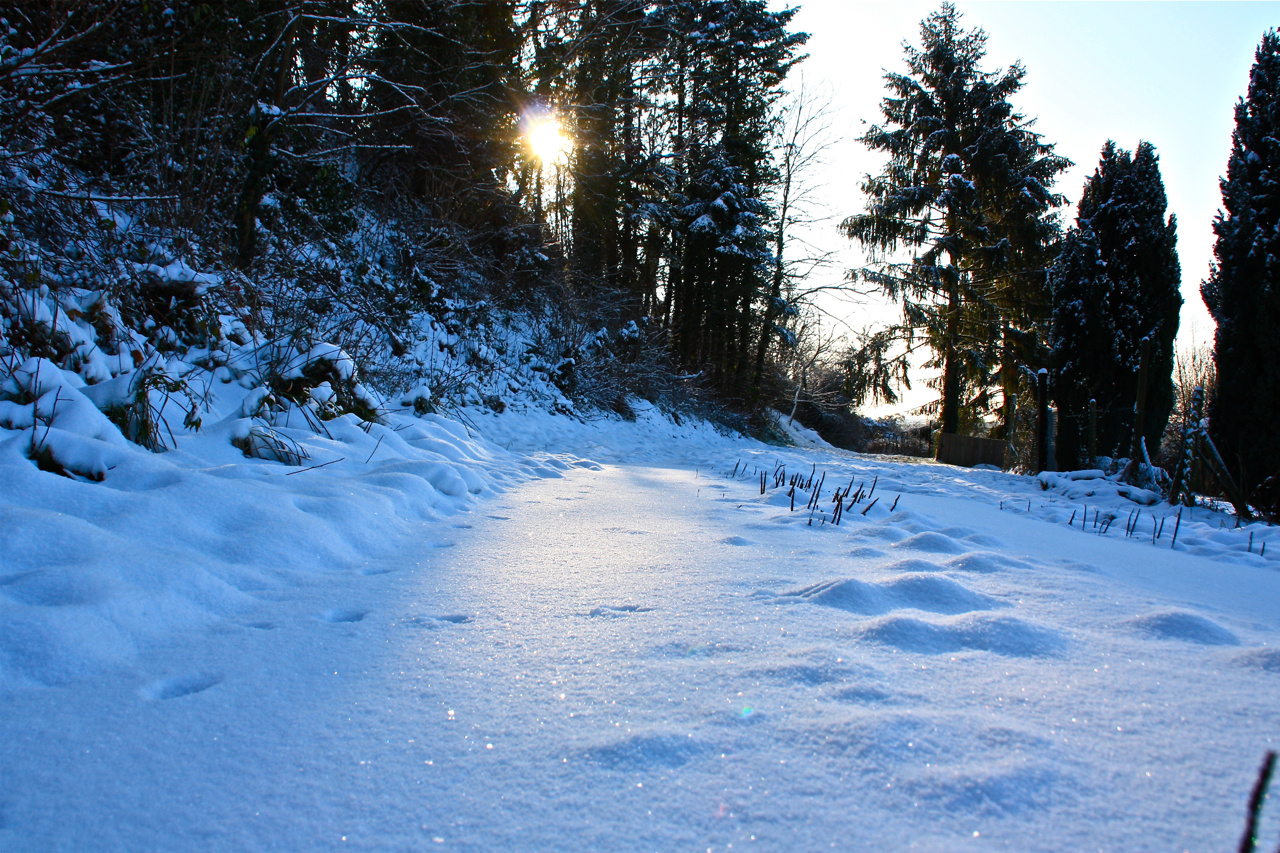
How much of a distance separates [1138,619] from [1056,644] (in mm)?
370

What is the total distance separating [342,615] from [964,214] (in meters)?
16.6

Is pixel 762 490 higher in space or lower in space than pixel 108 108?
lower

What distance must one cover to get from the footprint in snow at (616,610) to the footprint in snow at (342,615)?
21.2 inches

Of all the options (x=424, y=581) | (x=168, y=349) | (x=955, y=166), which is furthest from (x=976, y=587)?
(x=955, y=166)

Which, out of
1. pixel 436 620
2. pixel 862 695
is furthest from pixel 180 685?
pixel 862 695

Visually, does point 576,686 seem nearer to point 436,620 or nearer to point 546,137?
point 436,620

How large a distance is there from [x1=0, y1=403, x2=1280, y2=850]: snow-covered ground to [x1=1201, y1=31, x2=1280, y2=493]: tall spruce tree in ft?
16.3

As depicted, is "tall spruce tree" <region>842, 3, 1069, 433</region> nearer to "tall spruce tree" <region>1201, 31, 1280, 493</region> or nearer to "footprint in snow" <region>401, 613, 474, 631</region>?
"tall spruce tree" <region>1201, 31, 1280, 493</region>

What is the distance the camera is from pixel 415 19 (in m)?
7.39

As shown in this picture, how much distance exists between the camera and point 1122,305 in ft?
26.7

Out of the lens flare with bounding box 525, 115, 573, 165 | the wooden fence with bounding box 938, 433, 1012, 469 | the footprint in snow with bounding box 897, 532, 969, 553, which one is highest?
the lens flare with bounding box 525, 115, 573, 165

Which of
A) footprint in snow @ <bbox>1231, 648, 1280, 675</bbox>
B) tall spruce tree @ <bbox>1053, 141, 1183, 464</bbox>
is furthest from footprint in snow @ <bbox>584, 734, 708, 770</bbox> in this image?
tall spruce tree @ <bbox>1053, 141, 1183, 464</bbox>

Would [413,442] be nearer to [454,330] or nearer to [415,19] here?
[454,330]

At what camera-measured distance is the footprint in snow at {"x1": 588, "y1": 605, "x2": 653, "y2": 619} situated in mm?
1410
